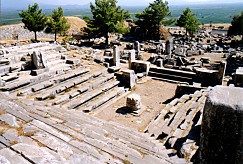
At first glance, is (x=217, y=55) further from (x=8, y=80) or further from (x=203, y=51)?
(x=8, y=80)

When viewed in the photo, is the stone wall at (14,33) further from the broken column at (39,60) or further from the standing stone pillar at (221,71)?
the standing stone pillar at (221,71)

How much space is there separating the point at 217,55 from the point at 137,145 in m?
21.1

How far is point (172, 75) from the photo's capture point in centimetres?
1469

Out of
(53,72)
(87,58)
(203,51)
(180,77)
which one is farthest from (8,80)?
(203,51)

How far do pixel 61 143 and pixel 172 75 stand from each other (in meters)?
11.2

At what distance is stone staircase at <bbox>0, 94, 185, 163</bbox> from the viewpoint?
396 centimetres

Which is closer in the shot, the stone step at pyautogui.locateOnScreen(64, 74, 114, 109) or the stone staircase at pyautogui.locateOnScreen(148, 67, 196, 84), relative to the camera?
the stone step at pyautogui.locateOnScreen(64, 74, 114, 109)

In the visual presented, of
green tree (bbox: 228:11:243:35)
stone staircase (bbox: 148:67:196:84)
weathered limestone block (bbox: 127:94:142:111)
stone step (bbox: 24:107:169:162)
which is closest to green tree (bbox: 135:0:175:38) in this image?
green tree (bbox: 228:11:243:35)

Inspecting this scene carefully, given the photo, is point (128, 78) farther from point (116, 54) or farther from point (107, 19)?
point (107, 19)

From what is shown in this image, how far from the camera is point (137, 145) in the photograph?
5.79 meters

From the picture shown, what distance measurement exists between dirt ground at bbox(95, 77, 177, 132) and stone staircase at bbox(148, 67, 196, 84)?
2.15 ft

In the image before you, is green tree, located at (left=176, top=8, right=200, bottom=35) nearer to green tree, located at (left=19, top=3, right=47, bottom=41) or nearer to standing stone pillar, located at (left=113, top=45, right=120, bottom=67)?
green tree, located at (left=19, top=3, right=47, bottom=41)

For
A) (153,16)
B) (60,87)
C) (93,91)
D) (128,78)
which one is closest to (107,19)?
(153,16)

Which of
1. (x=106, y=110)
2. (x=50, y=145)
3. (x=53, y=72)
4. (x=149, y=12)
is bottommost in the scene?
(x=106, y=110)
